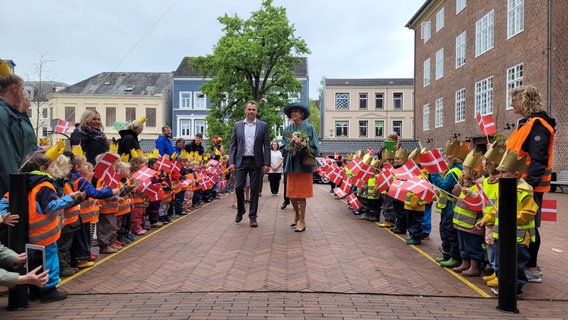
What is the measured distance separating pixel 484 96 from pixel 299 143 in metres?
23.4

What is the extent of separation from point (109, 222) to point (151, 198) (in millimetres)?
1408

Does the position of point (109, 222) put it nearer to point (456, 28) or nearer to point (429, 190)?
point (429, 190)

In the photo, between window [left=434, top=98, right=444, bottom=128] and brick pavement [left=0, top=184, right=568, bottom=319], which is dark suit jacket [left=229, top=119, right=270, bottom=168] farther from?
window [left=434, top=98, right=444, bottom=128]

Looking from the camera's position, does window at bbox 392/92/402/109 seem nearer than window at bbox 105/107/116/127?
No

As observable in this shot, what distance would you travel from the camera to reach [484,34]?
27.1 metres

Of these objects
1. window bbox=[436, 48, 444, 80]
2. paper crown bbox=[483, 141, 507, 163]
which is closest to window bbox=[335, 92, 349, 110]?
window bbox=[436, 48, 444, 80]

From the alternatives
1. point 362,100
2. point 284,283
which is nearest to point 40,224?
point 284,283

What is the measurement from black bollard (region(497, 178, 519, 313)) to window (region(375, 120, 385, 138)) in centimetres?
5168

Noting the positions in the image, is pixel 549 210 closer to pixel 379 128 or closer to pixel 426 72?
pixel 426 72

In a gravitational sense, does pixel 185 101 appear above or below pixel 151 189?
above

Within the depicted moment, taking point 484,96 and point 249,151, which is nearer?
point 249,151

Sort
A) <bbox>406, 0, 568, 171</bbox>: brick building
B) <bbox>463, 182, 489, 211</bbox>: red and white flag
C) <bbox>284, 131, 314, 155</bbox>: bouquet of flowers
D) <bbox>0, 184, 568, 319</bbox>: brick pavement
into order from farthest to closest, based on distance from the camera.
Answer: <bbox>406, 0, 568, 171</bbox>: brick building, <bbox>284, 131, 314, 155</bbox>: bouquet of flowers, <bbox>463, 182, 489, 211</bbox>: red and white flag, <bbox>0, 184, 568, 319</bbox>: brick pavement

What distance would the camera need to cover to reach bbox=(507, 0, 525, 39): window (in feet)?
74.6

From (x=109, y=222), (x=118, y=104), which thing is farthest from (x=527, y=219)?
(x=118, y=104)
